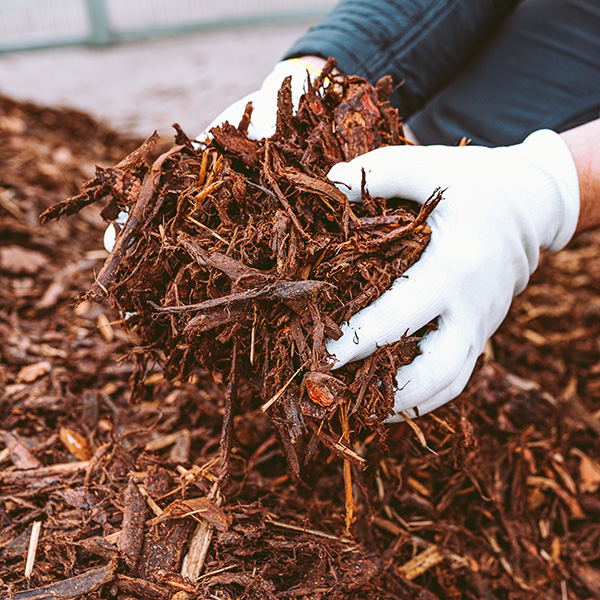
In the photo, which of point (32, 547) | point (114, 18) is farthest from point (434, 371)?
point (114, 18)

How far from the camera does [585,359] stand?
2.28 m

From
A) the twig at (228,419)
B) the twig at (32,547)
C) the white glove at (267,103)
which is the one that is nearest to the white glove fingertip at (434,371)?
the twig at (228,419)

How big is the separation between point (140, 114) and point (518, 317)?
10.2ft

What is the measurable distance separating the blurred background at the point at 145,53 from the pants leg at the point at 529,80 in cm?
220

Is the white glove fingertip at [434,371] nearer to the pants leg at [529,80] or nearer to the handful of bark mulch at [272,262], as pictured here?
→ the handful of bark mulch at [272,262]

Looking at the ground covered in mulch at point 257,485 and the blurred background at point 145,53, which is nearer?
the ground covered in mulch at point 257,485

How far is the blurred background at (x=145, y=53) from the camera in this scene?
167 inches

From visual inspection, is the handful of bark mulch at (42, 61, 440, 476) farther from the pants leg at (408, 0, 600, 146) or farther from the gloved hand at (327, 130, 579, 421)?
the pants leg at (408, 0, 600, 146)

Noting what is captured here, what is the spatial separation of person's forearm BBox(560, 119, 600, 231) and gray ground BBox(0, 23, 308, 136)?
112 inches

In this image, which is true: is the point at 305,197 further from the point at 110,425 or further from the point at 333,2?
the point at 333,2

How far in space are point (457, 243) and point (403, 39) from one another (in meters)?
0.99

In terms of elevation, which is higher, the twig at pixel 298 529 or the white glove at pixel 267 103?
the white glove at pixel 267 103

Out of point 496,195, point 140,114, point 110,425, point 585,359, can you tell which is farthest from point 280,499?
point 140,114

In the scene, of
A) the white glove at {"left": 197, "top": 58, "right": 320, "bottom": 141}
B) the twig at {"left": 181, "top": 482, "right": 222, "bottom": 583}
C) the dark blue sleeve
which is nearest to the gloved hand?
the white glove at {"left": 197, "top": 58, "right": 320, "bottom": 141}
